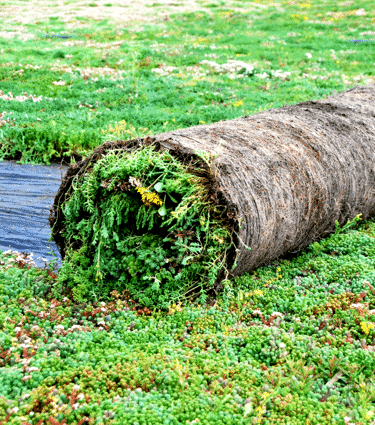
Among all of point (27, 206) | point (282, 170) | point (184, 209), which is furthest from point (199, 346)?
point (27, 206)

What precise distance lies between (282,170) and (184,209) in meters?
1.48

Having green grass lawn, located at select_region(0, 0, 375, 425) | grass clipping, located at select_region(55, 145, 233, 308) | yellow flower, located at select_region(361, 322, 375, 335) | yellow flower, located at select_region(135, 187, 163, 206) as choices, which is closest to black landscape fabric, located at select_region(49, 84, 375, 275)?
grass clipping, located at select_region(55, 145, 233, 308)

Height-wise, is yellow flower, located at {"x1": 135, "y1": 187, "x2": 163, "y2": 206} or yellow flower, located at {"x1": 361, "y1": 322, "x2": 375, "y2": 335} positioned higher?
yellow flower, located at {"x1": 135, "y1": 187, "x2": 163, "y2": 206}

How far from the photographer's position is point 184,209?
435 centimetres

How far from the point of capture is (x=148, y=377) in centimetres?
348

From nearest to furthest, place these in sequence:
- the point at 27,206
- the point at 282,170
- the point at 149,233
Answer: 1. the point at 149,233
2. the point at 282,170
3. the point at 27,206

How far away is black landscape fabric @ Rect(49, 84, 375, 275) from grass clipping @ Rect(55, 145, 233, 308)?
200 mm

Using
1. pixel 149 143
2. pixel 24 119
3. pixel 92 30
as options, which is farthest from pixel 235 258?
pixel 92 30

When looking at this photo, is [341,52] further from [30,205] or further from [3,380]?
[3,380]

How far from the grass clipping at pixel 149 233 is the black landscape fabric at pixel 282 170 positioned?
0.20 m

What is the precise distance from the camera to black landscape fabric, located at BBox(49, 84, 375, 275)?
15.1ft

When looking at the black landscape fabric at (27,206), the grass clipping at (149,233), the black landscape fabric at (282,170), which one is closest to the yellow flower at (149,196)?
the grass clipping at (149,233)

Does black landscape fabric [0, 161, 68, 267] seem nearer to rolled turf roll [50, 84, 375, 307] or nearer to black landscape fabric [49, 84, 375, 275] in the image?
rolled turf roll [50, 84, 375, 307]

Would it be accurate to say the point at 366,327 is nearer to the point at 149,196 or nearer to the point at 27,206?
the point at 149,196
